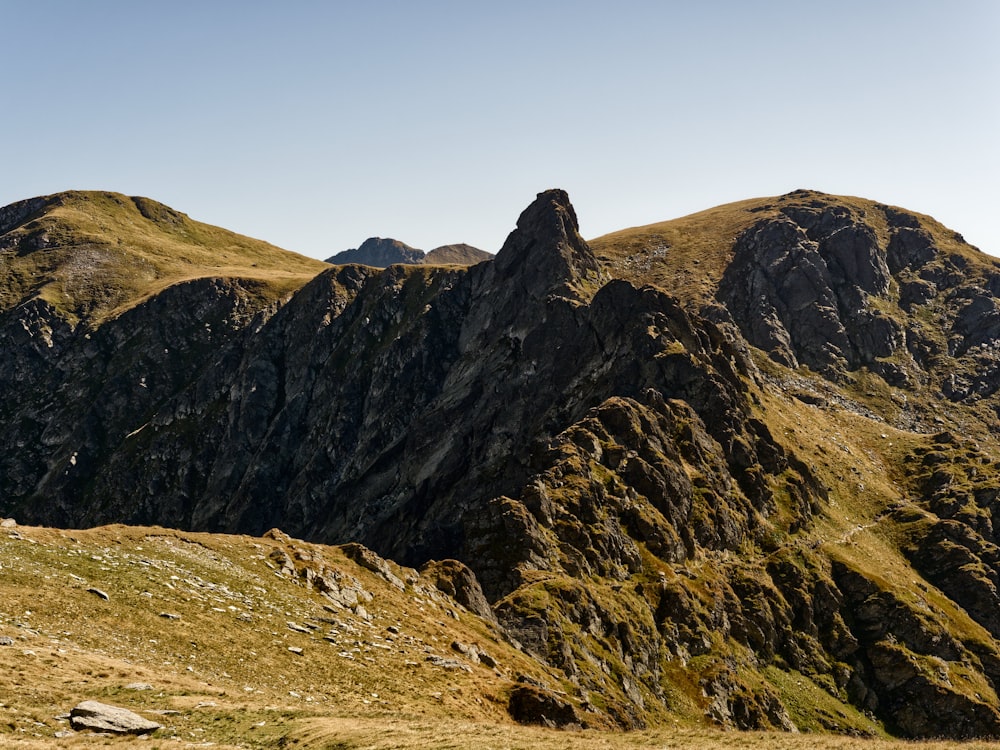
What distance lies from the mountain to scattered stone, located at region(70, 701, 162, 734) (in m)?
26.5

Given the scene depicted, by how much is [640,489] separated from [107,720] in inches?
3053

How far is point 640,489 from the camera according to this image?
315 ft

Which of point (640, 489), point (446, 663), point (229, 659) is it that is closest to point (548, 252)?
point (640, 489)

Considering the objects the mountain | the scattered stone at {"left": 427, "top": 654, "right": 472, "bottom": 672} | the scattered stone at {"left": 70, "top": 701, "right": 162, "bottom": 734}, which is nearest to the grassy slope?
Result: the scattered stone at {"left": 427, "top": 654, "right": 472, "bottom": 672}

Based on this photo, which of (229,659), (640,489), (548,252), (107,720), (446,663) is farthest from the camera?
(548,252)

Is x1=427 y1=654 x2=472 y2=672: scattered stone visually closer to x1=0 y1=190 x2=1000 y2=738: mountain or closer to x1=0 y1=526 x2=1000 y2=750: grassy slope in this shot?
x1=0 y1=526 x2=1000 y2=750: grassy slope

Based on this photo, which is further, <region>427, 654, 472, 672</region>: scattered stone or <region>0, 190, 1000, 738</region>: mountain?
<region>0, 190, 1000, 738</region>: mountain

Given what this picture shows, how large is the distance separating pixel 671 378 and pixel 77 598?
99.7 m

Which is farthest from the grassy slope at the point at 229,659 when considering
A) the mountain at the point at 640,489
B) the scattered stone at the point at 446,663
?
the mountain at the point at 640,489

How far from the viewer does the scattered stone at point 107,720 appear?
26781 millimetres

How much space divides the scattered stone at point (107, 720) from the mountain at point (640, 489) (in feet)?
87.0

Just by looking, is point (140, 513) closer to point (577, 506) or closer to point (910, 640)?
point (577, 506)

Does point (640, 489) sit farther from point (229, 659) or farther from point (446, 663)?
point (229, 659)

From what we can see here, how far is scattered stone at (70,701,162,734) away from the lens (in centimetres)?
2678
